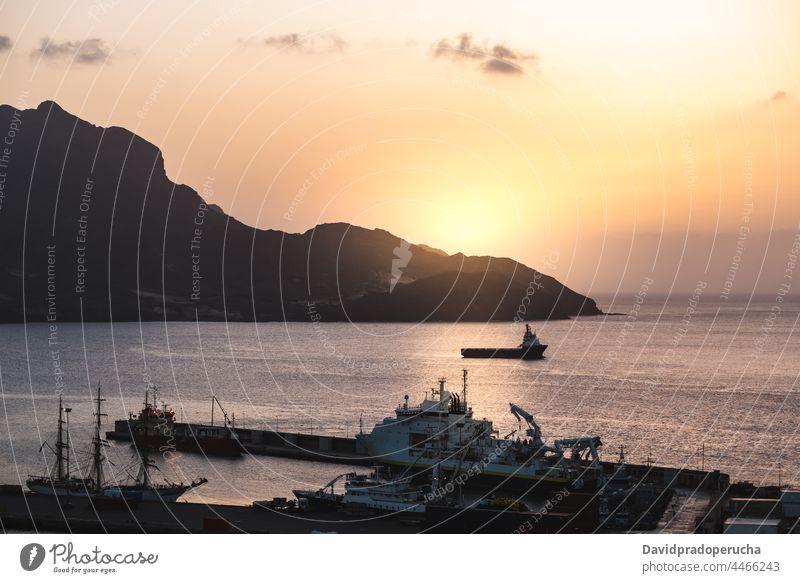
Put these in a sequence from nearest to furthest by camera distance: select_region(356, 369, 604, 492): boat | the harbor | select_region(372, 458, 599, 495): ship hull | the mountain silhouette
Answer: the harbor, select_region(356, 369, 604, 492): boat, select_region(372, 458, 599, 495): ship hull, the mountain silhouette

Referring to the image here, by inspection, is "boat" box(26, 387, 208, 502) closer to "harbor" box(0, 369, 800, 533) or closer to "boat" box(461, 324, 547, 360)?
"harbor" box(0, 369, 800, 533)

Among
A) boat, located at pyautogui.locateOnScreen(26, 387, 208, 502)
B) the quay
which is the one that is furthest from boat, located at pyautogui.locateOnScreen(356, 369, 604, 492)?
the quay

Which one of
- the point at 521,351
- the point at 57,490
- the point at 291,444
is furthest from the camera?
Answer: the point at 521,351

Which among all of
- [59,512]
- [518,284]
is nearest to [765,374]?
[59,512]

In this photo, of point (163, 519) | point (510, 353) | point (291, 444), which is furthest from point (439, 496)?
point (510, 353)

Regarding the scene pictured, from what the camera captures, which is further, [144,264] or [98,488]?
[144,264]

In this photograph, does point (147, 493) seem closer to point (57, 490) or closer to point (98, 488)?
point (98, 488)

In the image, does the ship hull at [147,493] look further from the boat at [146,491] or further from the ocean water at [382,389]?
the ocean water at [382,389]
